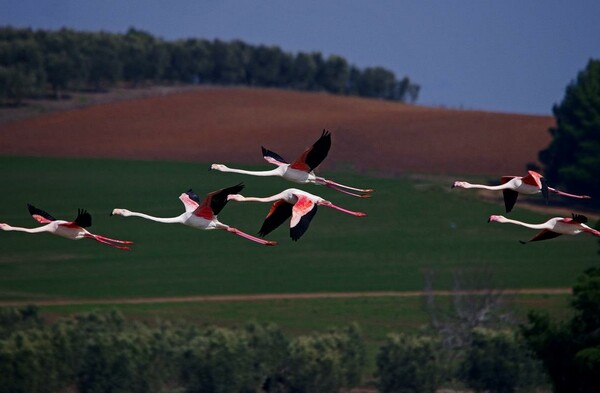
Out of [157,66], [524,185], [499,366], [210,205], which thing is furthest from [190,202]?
[157,66]

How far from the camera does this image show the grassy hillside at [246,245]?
223 ft

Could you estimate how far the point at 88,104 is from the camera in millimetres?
97000

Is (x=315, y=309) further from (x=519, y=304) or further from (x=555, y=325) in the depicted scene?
(x=555, y=325)

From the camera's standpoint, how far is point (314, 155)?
2703 cm

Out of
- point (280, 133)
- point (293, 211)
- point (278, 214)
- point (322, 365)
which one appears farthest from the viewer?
point (280, 133)

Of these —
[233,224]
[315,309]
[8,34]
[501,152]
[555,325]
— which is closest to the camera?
[555,325]

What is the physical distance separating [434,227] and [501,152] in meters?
16.2

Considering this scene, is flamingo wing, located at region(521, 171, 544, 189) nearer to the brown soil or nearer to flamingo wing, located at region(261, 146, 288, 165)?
flamingo wing, located at region(261, 146, 288, 165)

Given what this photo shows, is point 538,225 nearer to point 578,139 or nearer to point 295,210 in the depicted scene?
point 295,210

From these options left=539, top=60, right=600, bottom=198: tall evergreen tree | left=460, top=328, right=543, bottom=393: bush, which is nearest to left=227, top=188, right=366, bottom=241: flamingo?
left=460, top=328, right=543, bottom=393: bush

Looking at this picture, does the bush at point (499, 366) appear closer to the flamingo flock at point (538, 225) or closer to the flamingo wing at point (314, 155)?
the flamingo flock at point (538, 225)

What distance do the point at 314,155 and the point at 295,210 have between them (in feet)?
5.46

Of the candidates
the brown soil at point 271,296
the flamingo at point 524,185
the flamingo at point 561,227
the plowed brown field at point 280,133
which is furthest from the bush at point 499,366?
the plowed brown field at point 280,133

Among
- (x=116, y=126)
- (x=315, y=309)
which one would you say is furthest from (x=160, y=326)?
(x=116, y=126)
